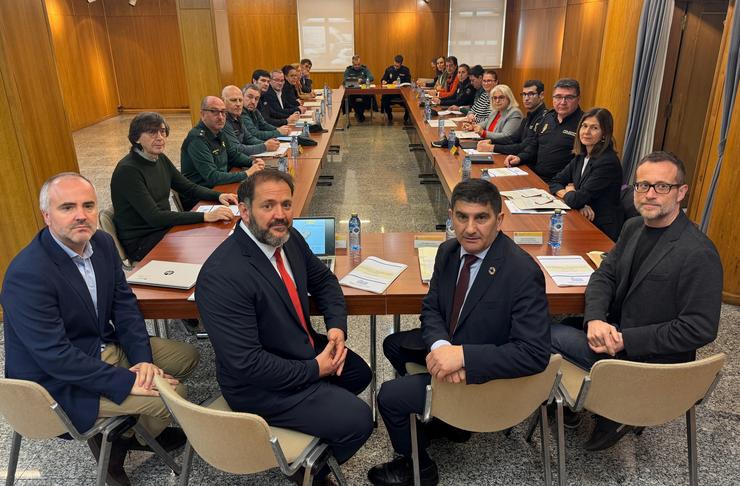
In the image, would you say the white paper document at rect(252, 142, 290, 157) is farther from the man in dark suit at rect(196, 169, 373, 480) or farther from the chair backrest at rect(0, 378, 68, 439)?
the chair backrest at rect(0, 378, 68, 439)

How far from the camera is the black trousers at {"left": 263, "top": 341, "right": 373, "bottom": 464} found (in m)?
1.84

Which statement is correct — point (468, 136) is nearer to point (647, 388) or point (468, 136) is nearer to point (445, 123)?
point (445, 123)

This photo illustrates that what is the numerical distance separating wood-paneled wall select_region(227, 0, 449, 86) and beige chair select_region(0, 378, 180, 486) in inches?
434

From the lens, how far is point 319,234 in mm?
2701

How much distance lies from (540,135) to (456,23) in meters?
8.59

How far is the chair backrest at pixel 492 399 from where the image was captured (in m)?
1.74

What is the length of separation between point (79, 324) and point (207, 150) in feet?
6.78

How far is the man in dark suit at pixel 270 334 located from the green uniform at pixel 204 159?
6.13 feet

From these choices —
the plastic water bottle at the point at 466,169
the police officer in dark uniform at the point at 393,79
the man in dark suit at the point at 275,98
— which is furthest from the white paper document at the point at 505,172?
the police officer in dark uniform at the point at 393,79

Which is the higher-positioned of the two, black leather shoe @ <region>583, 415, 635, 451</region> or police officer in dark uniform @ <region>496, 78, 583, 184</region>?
police officer in dark uniform @ <region>496, 78, 583, 184</region>

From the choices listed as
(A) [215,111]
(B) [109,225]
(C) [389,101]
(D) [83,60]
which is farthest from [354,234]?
(D) [83,60]

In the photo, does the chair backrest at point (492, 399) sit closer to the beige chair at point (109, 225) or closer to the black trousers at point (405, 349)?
the black trousers at point (405, 349)

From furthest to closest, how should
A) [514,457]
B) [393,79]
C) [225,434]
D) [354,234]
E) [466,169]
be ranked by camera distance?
[393,79] < [466,169] < [354,234] < [514,457] < [225,434]

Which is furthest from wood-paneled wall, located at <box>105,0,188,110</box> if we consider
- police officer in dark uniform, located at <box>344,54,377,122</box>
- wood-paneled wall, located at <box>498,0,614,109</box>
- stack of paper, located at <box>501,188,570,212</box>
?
stack of paper, located at <box>501,188,570,212</box>
